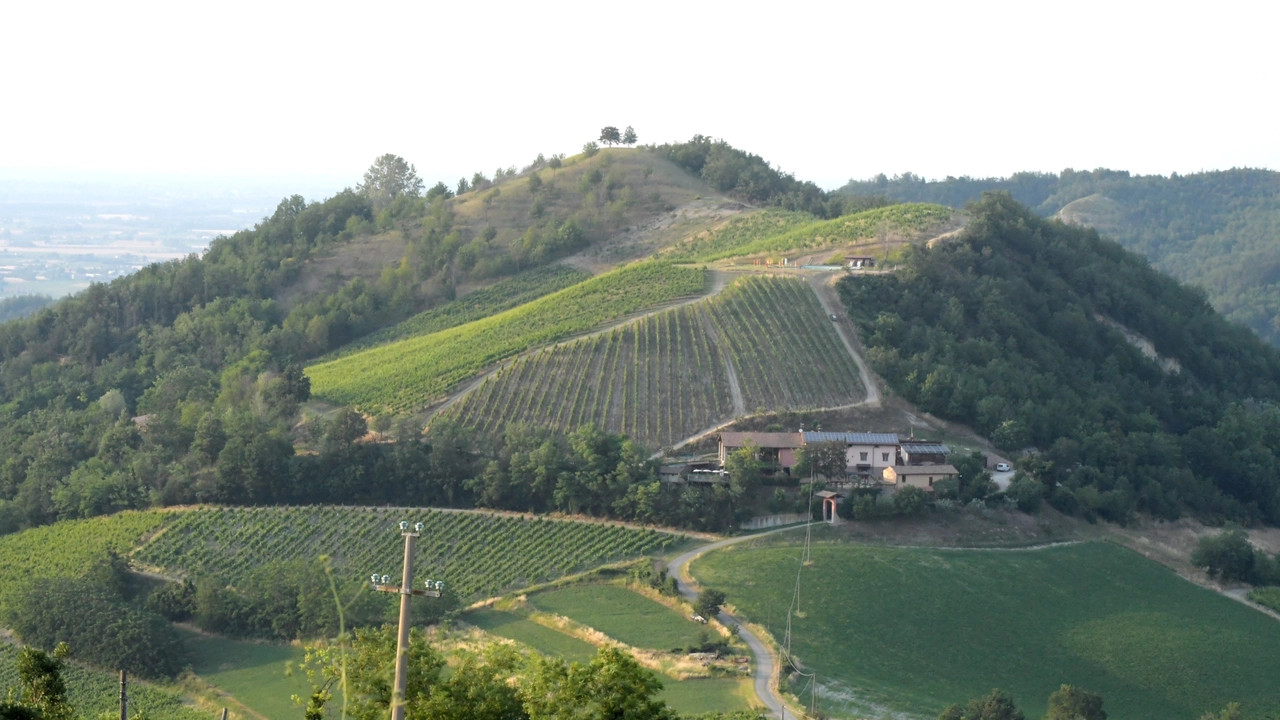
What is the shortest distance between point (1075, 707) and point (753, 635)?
870 cm

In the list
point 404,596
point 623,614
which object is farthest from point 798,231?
point 404,596

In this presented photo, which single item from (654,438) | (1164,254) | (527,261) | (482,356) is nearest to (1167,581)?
(654,438)

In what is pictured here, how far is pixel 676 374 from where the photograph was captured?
174 ft

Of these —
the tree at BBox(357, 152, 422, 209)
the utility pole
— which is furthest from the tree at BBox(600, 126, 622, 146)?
the utility pole

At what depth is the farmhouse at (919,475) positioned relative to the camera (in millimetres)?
46875

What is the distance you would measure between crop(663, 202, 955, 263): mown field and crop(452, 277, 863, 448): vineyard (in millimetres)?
10320

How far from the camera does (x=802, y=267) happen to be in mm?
63312

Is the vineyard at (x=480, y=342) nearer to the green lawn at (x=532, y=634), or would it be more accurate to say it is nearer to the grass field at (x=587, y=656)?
the green lawn at (x=532, y=634)

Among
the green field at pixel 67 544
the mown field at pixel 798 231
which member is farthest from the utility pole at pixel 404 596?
the mown field at pixel 798 231

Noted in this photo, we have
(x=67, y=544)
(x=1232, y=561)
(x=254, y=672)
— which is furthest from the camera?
(x=67, y=544)

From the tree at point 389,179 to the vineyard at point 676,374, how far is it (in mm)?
48271

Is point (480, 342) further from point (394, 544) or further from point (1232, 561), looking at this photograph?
point (1232, 561)

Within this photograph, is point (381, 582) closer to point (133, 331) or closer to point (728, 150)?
point (133, 331)

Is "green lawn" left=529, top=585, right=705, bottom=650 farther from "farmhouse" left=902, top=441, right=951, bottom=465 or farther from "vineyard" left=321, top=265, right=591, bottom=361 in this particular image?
"vineyard" left=321, top=265, right=591, bottom=361
